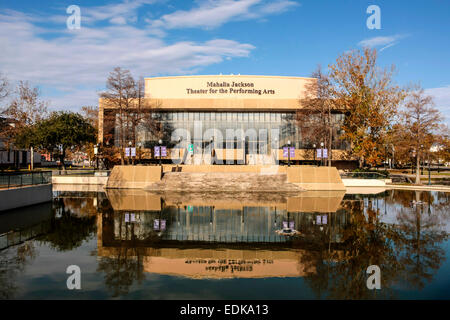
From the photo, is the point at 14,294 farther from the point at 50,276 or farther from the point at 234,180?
the point at 234,180

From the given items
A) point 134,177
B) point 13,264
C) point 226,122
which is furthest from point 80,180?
point 13,264

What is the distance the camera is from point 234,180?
3797 cm

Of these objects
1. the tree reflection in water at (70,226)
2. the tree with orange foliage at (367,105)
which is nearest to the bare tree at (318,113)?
the tree with orange foliage at (367,105)

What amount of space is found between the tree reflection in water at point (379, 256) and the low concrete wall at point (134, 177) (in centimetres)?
2471

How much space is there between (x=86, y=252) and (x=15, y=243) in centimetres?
365

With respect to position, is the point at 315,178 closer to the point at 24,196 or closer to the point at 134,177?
the point at 134,177

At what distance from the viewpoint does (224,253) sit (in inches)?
492

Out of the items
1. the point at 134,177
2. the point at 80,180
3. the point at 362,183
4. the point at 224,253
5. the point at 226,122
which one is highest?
the point at 226,122

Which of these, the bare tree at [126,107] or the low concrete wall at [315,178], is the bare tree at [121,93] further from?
the low concrete wall at [315,178]

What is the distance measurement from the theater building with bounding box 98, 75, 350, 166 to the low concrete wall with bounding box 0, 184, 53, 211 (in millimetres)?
28806

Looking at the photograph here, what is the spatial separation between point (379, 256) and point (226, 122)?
4673cm

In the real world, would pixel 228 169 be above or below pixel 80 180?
above
